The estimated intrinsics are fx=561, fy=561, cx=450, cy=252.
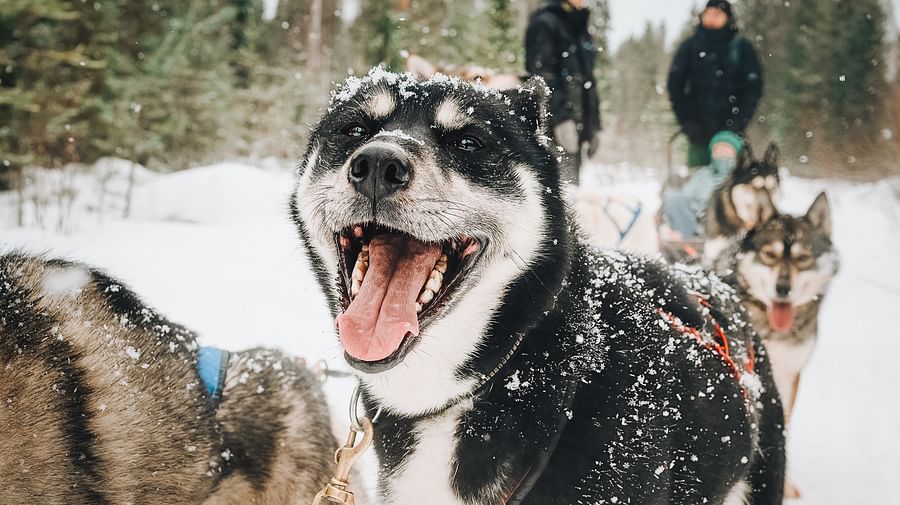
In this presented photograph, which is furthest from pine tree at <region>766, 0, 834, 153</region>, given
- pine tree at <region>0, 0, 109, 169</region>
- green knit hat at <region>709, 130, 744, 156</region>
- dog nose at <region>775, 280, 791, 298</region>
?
pine tree at <region>0, 0, 109, 169</region>

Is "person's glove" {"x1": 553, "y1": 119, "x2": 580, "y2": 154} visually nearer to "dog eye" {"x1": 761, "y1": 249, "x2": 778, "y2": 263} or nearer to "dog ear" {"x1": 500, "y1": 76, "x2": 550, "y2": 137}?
"dog eye" {"x1": 761, "y1": 249, "x2": 778, "y2": 263}

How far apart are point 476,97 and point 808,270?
9.55 feet

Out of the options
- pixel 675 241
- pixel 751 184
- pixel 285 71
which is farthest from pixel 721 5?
pixel 285 71

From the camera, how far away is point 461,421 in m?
1.46

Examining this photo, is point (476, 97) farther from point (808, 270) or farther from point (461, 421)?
point (808, 270)

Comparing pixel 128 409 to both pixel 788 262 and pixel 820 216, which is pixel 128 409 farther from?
pixel 820 216

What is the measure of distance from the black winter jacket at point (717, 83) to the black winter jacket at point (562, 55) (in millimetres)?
1056

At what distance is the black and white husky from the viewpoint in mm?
1361

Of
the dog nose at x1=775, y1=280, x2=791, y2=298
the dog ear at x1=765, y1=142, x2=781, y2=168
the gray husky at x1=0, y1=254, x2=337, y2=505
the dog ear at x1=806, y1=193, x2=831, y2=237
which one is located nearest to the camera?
the gray husky at x1=0, y1=254, x2=337, y2=505

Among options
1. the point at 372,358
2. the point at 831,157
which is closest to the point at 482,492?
the point at 372,358

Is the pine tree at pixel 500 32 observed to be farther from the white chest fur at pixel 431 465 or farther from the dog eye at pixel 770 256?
the white chest fur at pixel 431 465

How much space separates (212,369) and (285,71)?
17957mm

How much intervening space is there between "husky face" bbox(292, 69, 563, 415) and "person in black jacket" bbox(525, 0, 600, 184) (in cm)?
322

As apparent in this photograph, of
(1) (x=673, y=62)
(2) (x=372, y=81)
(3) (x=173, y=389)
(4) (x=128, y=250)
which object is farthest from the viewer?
(1) (x=673, y=62)
